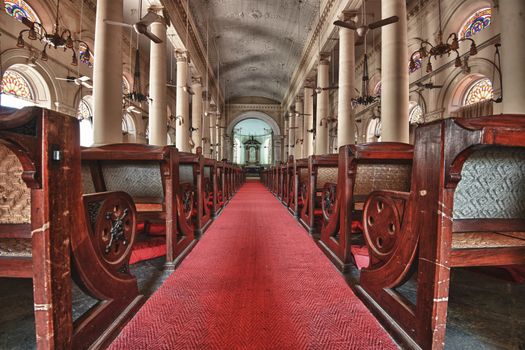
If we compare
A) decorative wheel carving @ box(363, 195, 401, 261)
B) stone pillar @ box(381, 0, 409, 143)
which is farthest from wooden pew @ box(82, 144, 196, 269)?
stone pillar @ box(381, 0, 409, 143)

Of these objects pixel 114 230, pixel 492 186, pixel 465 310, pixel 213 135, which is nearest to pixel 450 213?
pixel 492 186

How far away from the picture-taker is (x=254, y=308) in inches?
53.6

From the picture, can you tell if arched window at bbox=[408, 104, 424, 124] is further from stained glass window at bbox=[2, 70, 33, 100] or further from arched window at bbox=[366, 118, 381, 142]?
stained glass window at bbox=[2, 70, 33, 100]

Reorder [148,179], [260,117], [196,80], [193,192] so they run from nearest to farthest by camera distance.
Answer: [148,179] → [193,192] → [196,80] → [260,117]

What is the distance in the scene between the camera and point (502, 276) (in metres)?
1.63

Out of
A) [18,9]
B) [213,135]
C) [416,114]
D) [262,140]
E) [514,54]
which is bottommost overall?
[514,54]

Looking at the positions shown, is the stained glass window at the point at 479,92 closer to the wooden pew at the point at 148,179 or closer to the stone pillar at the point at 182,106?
the wooden pew at the point at 148,179

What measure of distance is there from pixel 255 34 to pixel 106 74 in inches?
405

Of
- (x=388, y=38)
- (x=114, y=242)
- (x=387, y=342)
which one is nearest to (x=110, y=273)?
(x=114, y=242)

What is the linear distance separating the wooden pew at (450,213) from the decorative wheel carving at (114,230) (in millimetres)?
1423

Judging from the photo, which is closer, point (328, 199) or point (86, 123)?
point (328, 199)

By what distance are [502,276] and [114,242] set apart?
2.42 m

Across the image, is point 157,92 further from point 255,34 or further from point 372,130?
point 372,130

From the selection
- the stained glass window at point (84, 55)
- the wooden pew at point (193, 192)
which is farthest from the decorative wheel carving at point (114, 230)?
the stained glass window at point (84, 55)
